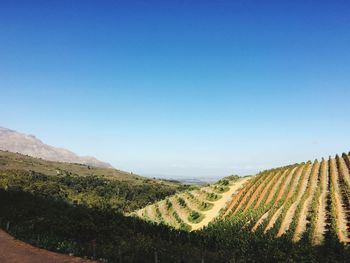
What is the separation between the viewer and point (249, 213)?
5022 centimetres

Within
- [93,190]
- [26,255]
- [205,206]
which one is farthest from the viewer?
[93,190]

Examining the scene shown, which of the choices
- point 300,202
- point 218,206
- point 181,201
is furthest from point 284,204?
point 181,201

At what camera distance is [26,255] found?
2242 cm

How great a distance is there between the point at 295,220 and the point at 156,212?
3718 cm

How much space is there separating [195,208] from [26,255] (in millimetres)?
47231

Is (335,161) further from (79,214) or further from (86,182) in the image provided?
(86,182)

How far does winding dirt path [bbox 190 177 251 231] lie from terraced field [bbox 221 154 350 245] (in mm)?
1714

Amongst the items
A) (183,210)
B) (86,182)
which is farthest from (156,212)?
(86,182)

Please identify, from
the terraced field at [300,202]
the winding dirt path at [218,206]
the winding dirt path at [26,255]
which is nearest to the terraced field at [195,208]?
the winding dirt path at [218,206]

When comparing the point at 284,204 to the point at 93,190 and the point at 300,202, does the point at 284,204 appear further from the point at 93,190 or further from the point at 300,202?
the point at 93,190

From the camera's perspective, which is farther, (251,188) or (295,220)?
(251,188)

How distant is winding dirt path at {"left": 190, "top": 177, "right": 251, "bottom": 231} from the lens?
56344mm

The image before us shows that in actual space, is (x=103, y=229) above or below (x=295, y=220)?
below

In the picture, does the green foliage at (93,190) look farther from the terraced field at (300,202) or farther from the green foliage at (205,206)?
the terraced field at (300,202)
